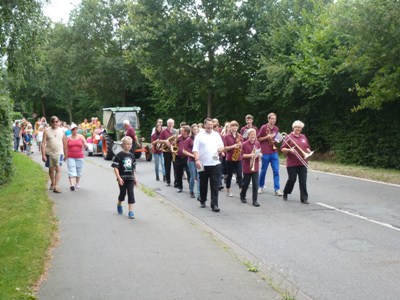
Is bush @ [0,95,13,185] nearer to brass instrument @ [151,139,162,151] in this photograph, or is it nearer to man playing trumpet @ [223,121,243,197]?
brass instrument @ [151,139,162,151]

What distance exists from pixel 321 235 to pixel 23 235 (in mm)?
4636

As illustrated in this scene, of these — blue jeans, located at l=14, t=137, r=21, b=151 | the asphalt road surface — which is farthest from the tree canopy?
the asphalt road surface

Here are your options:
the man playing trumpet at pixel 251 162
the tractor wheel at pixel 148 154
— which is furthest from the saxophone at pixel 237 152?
the tractor wheel at pixel 148 154

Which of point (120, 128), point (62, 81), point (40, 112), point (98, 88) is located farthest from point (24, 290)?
point (40, 112)

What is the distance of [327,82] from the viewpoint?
734 inches

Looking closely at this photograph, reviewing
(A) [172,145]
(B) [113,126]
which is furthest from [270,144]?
(B) [113,126]

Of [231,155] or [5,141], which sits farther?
[5,141]

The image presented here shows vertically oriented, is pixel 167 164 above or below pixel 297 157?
below

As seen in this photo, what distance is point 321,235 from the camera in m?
7.76

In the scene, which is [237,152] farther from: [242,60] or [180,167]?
[242,60]

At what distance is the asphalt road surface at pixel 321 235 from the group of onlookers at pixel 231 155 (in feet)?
1.16

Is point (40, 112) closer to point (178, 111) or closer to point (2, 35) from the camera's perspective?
point (178, 111)

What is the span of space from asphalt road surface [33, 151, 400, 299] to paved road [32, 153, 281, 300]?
17.1 inches

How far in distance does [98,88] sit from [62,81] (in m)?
9.77
